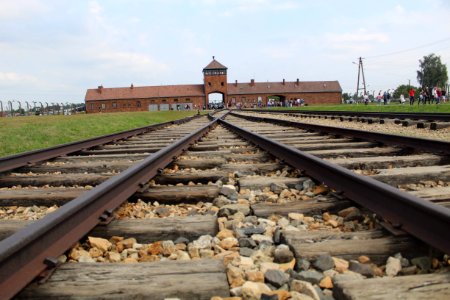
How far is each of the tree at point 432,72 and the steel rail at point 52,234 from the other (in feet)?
385

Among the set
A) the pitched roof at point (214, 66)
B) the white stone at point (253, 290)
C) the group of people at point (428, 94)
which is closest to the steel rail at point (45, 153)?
the white stone at point (253, 290)

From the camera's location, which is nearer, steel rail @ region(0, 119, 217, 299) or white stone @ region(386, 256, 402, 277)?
steel rail @ region(0, 119, 217, 299)

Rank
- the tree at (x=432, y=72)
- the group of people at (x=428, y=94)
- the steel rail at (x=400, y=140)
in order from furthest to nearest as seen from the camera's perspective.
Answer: the tree at (x=432, y=72) < the group of people at (x=428, y=94) < the steel rail at (x=400, y=140)

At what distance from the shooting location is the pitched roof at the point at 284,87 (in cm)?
9575

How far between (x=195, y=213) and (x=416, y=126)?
30.3 feet

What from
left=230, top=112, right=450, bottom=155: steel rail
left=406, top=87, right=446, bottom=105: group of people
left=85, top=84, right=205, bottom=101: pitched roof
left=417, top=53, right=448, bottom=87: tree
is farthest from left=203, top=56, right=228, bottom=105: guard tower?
left=230, top=112, right=450, bottom=155: steel rail

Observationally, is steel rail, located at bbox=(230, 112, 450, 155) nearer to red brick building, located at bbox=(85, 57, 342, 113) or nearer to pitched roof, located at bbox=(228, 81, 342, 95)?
red brick building, located at bbox=(85, 57, 342, 113)

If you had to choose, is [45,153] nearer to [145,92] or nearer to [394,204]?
[394,204]

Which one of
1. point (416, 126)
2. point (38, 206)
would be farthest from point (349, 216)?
point (416, 126)

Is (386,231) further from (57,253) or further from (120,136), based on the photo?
(120,136)

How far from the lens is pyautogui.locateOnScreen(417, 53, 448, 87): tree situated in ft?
349

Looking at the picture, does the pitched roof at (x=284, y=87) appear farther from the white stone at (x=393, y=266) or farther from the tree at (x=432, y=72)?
the white stone at (x=393, y=266)

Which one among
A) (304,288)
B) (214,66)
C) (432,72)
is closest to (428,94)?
(304,288)

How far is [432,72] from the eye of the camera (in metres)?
108
